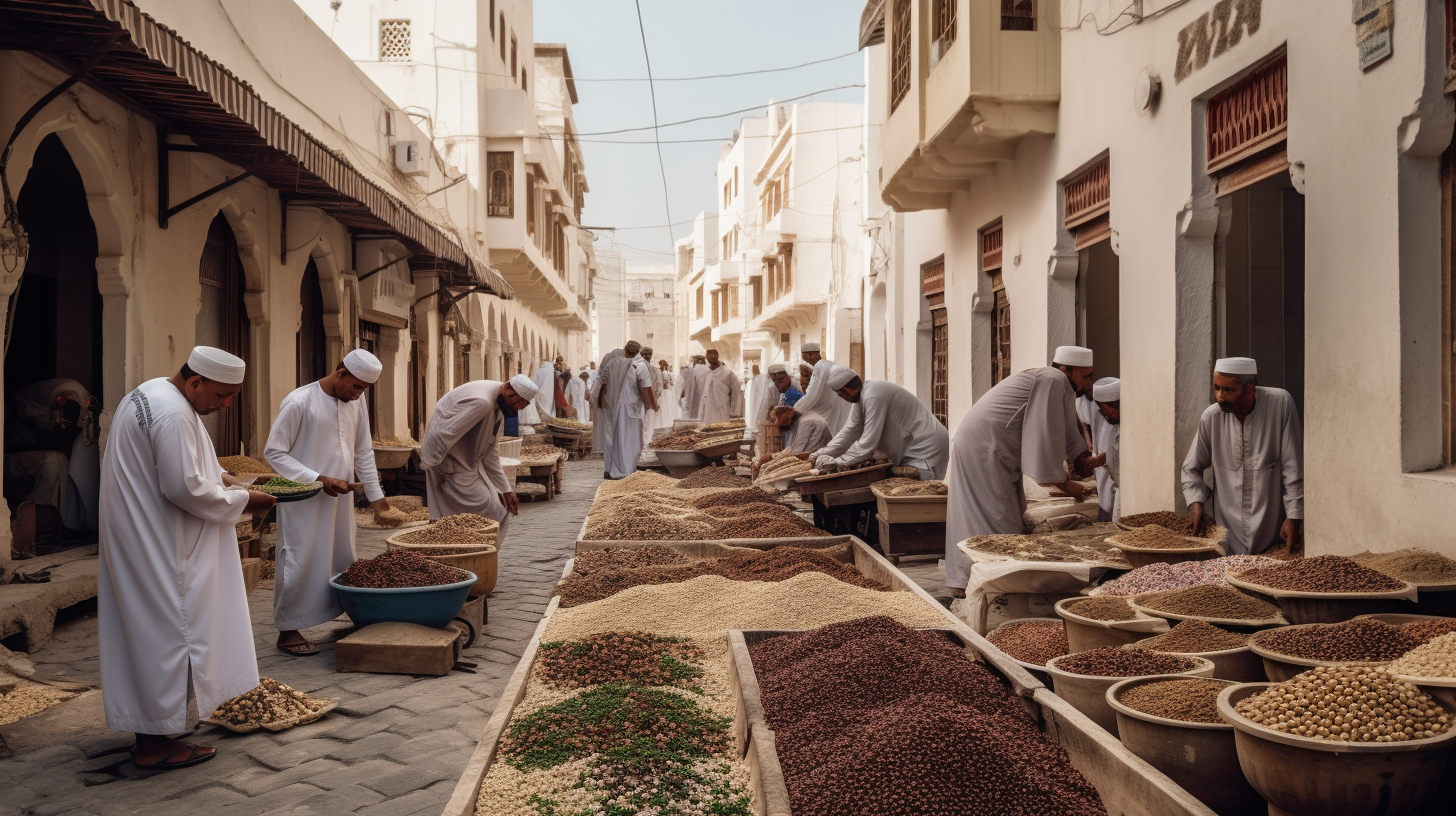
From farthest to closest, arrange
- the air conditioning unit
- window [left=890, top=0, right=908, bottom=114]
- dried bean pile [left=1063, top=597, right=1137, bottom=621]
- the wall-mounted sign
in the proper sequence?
the air conditioning unit → window [left=890, top=0, right=908, bottom=114] → the wall-mounted sign → dried bean pile [left=1063, top=597, right=1137, bottom=621]

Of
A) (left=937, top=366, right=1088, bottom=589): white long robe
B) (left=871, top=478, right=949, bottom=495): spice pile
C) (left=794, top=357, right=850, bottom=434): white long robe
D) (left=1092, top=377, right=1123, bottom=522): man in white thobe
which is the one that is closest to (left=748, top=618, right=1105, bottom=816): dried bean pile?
(left=937, top=366, right=1088, bottom=589): white long robe

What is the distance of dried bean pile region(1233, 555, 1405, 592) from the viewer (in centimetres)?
349

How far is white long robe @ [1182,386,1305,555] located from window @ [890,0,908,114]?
6.13 meters

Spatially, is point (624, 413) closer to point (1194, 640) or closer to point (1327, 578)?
point (1194, 640)

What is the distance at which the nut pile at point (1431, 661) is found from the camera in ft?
8.73

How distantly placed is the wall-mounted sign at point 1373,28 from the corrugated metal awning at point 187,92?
5080 millimetres

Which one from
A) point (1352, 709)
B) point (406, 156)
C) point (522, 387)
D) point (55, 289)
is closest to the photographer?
point (1352, 709)

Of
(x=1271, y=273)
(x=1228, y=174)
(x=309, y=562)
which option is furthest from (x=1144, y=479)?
(x=309, y=562)

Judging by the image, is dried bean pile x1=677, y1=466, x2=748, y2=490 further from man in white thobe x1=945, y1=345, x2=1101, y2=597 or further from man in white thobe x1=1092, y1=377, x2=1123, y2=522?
man in white thobe x1=945, y1=345, x2=1101, y2=597

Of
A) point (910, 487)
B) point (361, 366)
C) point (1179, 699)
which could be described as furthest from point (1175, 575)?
point (361, 366)

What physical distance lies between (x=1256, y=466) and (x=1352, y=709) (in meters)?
3.06

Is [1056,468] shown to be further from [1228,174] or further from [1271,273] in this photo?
[1271,273]

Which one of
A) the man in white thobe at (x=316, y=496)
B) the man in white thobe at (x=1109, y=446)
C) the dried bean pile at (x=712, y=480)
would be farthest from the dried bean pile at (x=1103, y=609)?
the dried bean pile at (x=712, y=480)

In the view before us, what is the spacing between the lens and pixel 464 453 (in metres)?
7.39
